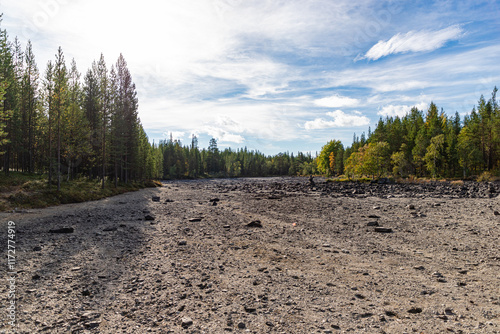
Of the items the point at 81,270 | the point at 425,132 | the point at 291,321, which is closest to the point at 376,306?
the point at 291,321

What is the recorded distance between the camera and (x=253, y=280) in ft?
22.4

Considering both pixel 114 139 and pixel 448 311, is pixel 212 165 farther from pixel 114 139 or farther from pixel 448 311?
pixel 448 311

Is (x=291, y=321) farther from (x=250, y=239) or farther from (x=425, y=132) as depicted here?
(x=425, y=132)

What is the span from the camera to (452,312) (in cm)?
522

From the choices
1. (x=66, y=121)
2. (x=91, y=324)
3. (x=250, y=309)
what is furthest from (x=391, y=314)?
(x=66, y=121)

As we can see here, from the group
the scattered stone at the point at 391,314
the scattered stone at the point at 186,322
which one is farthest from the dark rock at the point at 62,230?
the scattered stone at the point at 391,314

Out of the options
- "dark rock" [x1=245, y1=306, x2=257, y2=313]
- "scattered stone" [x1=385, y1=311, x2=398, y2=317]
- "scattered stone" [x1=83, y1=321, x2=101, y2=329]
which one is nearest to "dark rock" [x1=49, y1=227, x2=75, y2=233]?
"scattered stone" [x1=83, y1=321, x2=101, y2=329]

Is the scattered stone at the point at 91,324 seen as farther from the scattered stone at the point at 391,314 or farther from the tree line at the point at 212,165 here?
the tree line at the point at 212,165

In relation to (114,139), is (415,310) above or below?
below

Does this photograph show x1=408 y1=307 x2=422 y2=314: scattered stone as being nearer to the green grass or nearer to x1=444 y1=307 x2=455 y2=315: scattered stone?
x1=444 y1=307 x2=455 y2=315: scattered stone

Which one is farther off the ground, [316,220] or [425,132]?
[425,132]

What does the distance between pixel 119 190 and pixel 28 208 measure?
1925 cm

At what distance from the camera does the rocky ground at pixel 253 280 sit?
4.80 m

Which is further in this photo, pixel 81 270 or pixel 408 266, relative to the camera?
pixel 408 266
